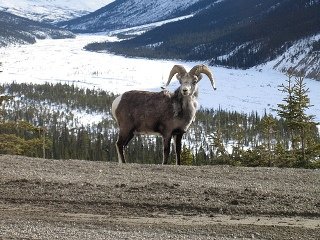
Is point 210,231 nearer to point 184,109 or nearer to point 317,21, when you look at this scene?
point 184,109

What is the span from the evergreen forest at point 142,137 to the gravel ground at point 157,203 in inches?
377

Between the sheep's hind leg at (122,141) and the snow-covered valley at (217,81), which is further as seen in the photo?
the snow-covered valley at (217,81)

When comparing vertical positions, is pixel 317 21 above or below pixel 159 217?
above

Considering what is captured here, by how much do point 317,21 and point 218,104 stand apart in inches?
2598

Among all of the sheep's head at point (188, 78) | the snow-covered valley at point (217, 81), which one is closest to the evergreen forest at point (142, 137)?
the sheep's head at point (188, 78)

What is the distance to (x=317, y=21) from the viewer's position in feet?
568

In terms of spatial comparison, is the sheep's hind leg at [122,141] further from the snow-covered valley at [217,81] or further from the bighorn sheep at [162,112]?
the snow-covered valley at [217,81]

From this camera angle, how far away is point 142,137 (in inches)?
3076

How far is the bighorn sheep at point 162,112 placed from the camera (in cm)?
1541

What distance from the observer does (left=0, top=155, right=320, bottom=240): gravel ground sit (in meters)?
8.36

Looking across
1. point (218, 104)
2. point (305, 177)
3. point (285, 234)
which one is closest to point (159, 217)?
point (285, 234)

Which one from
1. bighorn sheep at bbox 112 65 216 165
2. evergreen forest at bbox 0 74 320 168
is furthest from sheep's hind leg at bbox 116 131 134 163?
evergreen forest at bbox 0 74 320 168

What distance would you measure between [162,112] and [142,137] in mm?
62698

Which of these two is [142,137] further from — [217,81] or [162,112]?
[217,81]
